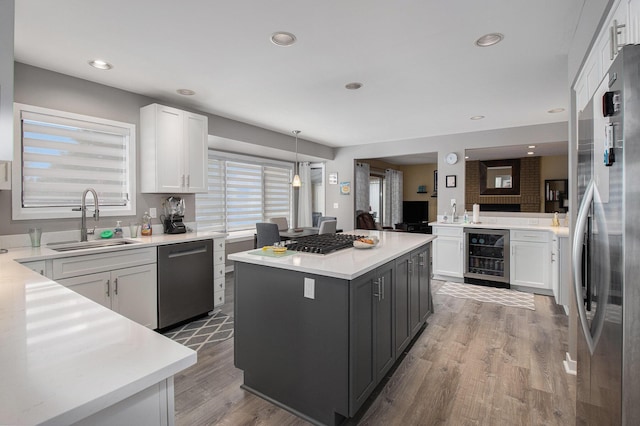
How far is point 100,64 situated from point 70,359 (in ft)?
9.14

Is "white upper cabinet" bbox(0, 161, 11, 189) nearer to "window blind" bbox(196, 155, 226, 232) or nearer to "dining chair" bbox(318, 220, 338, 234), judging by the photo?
"window blind" bbox(196, 155, 226, 232)

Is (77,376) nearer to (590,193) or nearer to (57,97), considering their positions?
(590,193)

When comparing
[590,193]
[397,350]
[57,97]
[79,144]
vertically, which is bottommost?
[397,350]

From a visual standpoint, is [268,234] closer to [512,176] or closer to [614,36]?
[614,36]

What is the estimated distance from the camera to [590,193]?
1286mm

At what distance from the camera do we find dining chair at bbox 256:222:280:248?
4367 millimetres

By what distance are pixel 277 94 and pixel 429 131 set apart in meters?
2.84

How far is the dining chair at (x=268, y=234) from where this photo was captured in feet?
14.3

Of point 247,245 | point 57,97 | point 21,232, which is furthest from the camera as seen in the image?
point 247,245

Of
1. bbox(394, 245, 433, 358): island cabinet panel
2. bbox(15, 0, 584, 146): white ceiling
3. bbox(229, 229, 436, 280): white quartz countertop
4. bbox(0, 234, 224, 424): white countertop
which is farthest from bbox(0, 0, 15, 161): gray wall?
bbox(394, 245, 433, 358): island cabinet panel

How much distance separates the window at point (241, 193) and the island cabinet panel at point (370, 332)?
3.84 meters

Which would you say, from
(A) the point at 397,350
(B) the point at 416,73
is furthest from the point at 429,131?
(A) the point at 397,350

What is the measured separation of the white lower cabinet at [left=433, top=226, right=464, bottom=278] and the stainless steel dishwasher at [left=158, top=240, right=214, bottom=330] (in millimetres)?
3468

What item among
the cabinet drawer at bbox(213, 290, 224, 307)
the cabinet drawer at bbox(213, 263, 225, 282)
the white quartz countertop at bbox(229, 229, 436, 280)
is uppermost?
the white quartz countertop at bbox(229, 229, 436, 280)
